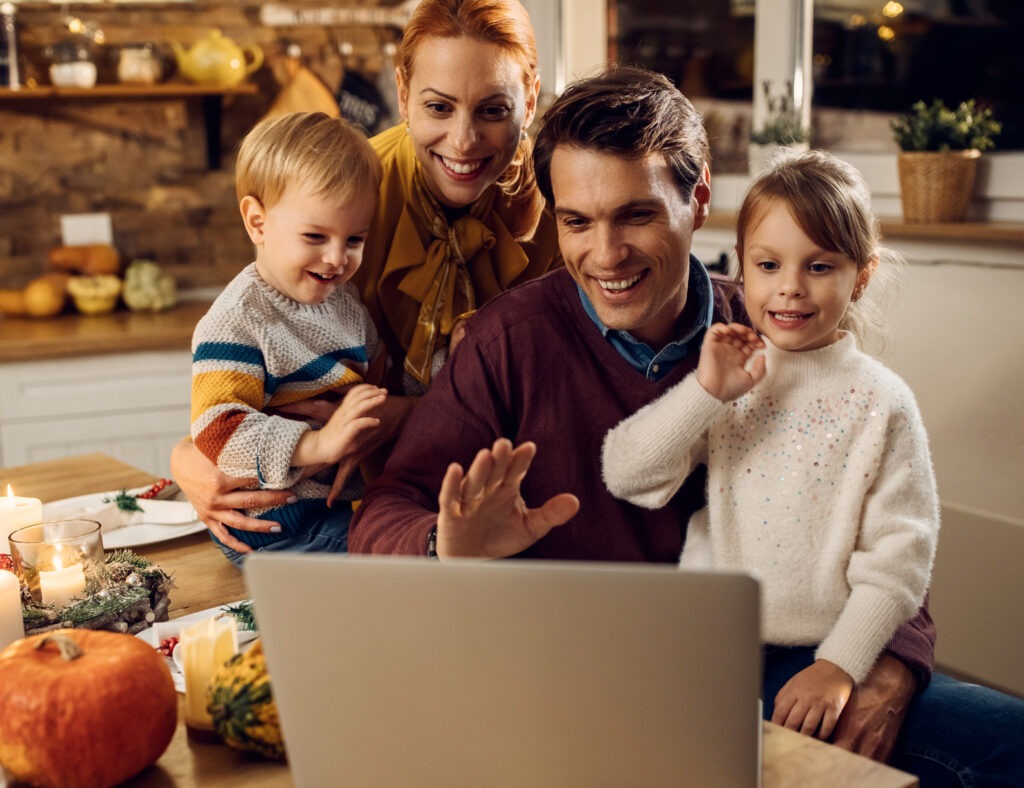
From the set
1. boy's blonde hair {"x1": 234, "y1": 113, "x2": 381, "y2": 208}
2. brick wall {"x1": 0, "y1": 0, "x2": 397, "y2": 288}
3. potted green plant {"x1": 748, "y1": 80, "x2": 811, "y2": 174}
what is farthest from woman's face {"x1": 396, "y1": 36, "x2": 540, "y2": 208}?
brick wall {"x1": 0, "y1": 0, "x2": 397, "y2": 288}

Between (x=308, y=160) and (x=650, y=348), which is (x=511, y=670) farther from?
(x=308, y=160)

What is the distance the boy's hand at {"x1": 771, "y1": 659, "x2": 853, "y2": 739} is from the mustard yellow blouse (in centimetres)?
81

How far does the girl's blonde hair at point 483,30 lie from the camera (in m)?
1.73

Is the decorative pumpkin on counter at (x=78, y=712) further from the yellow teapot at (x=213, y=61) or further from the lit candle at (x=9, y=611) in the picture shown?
the yellow teapot at (x=213, y=61)

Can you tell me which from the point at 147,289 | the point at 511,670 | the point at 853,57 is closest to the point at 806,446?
the point at 511,670

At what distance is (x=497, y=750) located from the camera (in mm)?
861

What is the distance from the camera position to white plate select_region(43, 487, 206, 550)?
169 centimetres

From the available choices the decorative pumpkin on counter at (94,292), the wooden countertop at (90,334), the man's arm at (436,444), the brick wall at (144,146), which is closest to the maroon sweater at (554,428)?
the man's arm at (436,444)

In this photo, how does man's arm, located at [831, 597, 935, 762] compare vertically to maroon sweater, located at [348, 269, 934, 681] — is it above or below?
below

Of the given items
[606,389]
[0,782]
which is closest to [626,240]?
[606,389]

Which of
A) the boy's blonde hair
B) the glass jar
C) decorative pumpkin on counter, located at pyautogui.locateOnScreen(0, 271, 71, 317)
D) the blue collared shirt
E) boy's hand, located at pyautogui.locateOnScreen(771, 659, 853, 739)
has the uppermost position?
the glass jar

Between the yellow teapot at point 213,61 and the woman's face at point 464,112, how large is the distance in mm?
2106

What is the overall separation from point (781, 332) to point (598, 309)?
0.87 feet

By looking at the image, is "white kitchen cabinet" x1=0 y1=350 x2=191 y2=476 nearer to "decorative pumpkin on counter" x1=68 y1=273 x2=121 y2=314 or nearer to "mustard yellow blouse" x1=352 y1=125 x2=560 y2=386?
"decorative pumpkin on counter" x1=68 y1=273 x2=121 y2=314
